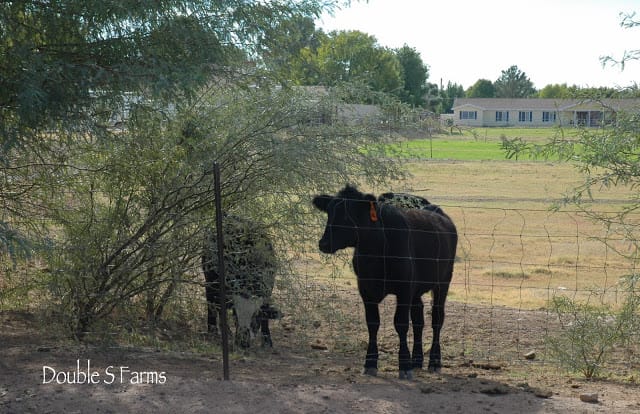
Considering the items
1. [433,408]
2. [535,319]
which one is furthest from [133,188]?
[535,319]

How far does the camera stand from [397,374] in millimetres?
7809

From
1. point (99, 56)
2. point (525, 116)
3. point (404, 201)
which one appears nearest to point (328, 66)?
point (404, 201)

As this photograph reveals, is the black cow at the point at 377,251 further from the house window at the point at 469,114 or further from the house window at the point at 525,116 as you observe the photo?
the house window at the point at 469,114

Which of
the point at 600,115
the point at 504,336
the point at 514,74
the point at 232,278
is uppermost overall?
the point at 514,74

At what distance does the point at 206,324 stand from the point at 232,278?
1567 millimetres

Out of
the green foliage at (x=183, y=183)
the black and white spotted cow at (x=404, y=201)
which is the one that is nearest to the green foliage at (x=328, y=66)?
the green foliage at (x=183, y=183)

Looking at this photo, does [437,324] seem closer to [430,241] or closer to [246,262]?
[430,241]

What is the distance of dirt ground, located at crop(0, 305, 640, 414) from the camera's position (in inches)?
241

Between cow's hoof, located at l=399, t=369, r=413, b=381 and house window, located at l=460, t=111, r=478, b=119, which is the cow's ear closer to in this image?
cow's hoof, located at l=399, t=369, r=413, b=381

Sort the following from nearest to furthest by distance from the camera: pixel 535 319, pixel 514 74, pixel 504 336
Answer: pixel 504 336
pixel 535 319
pixel 514 74

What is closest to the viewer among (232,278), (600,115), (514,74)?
(600,115)

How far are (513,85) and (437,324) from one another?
127m

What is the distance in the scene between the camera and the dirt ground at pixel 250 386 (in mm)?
6121

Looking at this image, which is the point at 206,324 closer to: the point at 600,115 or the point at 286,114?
the point at 286,114
